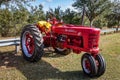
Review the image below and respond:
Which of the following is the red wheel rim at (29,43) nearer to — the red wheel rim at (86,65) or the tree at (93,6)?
the red wheel rim at (86,65)

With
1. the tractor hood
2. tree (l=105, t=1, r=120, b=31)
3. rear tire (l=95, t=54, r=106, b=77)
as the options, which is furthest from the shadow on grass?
tree (l=105, t=1, r=120, b=31)

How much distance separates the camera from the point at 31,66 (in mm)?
8359

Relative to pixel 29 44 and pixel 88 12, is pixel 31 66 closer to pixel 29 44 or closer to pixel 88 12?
pixel 29 44

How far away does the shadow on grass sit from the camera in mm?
7600

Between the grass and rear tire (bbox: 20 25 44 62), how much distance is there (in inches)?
10.1

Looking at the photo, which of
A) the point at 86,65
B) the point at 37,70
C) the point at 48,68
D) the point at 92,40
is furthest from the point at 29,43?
the point at 92,40

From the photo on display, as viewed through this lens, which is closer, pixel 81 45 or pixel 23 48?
pixel 81 45

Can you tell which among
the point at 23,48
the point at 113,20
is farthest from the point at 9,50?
the point at 113,20

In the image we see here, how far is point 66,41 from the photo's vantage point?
8.83 meters

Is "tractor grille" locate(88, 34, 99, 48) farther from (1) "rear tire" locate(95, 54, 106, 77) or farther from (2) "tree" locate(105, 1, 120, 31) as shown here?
(2) "tree" locate(105, 1, 120, 31)

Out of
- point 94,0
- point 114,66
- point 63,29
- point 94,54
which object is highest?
point 94,0

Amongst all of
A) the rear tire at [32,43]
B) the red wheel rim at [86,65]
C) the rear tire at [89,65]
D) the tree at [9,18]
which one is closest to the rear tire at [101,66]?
the rear tire at [89,65]

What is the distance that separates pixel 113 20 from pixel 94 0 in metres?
5.19

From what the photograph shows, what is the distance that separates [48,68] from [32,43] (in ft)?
3.81
